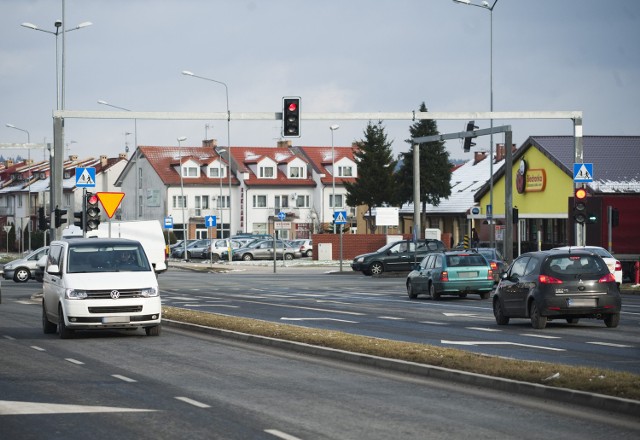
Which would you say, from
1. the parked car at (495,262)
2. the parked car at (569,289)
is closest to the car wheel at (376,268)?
the parked car at (495,262)

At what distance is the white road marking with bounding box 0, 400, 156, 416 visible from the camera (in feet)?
39.8

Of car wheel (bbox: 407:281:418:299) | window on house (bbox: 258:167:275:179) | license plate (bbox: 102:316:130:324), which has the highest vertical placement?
window on house (bbox: 258:167:275:179)

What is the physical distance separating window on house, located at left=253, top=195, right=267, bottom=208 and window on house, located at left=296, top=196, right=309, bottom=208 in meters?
3.52

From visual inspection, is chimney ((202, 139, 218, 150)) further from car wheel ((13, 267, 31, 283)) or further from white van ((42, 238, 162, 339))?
white van ((42, 238, 162, 339))

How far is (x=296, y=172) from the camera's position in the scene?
121188mm

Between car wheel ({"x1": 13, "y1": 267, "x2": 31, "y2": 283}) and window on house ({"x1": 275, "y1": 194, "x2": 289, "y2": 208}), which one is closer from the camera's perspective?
car wheel ({"x1": 13, "y1": 267, "x2": 31, "y2": 283})

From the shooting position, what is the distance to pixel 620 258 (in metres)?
45.1

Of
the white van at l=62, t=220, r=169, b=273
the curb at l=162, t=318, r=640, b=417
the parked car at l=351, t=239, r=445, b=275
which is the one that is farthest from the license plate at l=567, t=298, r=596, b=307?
the parked car at l=351, t=239, r=445, b=275

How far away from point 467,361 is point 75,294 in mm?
8314

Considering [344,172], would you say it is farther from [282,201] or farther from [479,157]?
[479,157]

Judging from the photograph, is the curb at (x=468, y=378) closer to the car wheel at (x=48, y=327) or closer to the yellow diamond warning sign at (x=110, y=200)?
the car wheel at (x=48, y=327)

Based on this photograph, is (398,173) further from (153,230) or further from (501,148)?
(153,230)

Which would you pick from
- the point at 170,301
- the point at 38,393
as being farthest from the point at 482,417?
the point at 170,301

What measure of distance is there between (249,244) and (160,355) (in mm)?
66796
